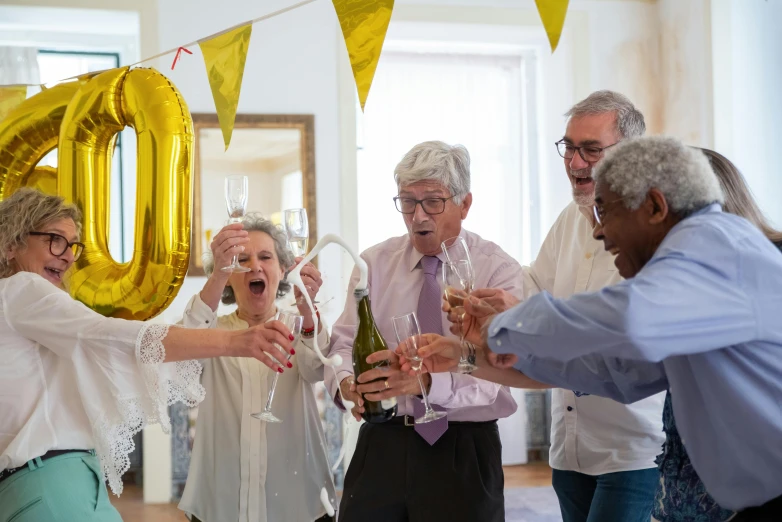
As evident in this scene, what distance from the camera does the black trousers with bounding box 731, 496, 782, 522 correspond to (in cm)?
142

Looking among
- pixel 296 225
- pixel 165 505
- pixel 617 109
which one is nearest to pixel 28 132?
pixel 296 225

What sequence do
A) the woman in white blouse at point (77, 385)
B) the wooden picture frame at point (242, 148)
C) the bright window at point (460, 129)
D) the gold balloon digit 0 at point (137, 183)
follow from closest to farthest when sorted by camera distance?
the woman in white blouse at point (77, 385), the gold balloon digit 0 at point (137, 183), the wooden picture frame at point (242, 148), the bright window at point (460, 129)

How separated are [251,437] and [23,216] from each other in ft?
2.91

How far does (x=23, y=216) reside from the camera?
2236mm

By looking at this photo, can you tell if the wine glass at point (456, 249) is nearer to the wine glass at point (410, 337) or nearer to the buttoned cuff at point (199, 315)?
the wine glass at point (410, 337)

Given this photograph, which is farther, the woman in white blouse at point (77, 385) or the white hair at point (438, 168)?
the white hair at point (438, 168)

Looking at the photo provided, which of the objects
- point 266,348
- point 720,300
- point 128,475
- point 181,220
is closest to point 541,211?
point 128,475

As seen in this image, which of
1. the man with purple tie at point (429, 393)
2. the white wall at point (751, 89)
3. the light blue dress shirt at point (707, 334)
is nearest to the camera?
the light blue dress shirt at point (707, 334)

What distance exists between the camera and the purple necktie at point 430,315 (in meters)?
2.19

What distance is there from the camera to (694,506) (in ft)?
5.40

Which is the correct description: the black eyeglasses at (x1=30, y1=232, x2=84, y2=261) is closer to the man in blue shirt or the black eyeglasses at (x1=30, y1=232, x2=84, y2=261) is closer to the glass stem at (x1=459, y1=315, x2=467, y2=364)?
the glass stem at (x1=459, y1=315, x2=467, y2=364)

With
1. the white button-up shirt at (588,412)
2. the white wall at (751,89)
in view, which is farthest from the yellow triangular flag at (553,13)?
the white wall at (751,89)

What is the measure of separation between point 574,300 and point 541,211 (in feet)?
16.1

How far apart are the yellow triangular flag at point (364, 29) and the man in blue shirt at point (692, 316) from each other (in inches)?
44.0
